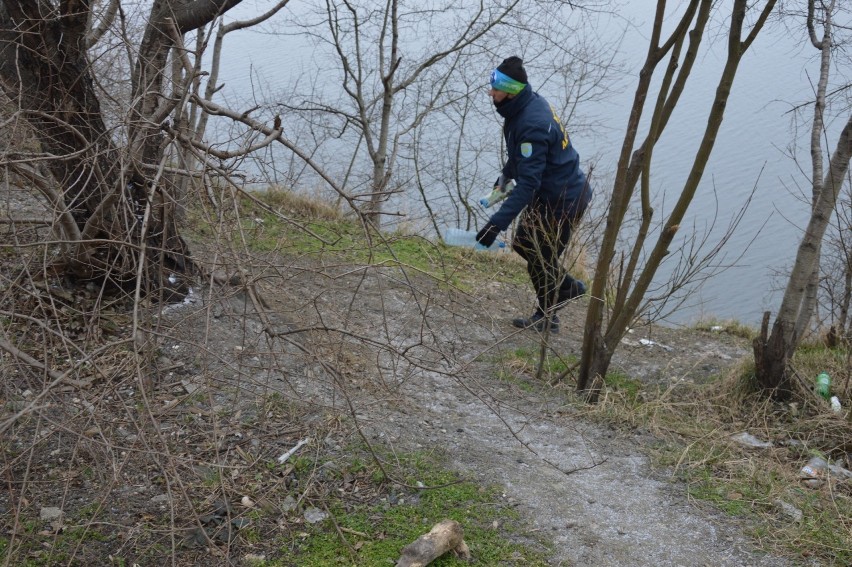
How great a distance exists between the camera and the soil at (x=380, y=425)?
3.22 metres

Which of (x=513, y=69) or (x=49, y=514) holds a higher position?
(x=513, y=69)

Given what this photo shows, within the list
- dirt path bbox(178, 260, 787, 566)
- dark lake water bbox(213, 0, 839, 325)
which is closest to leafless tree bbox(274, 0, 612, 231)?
dark lake water bbox(213, 0, 839, 325)

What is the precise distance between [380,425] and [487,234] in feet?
6.13

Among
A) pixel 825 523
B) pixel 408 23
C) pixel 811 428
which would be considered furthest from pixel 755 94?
pixel 825 523

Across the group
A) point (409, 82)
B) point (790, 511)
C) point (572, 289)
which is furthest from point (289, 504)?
point (409, 82)

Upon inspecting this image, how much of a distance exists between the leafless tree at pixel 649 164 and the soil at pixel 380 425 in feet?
1.49

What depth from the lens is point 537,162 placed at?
5445 mm

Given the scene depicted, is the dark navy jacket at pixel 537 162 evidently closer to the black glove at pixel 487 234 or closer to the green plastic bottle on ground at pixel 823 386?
the black glove at pixel 487 234

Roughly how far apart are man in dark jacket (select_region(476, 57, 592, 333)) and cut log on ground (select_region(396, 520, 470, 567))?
7.67 ft

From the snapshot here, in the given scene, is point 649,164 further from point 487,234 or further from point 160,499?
point 160,499

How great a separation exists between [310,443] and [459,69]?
363 inches

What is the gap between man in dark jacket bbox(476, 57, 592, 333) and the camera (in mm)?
5418

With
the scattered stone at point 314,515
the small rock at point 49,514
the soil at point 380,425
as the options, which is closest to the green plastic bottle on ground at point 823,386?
the soil at point 380,425

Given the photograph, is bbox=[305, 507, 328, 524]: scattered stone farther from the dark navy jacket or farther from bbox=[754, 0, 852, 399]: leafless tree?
bbox=[754, 0, 852, 399]: leafless tree
